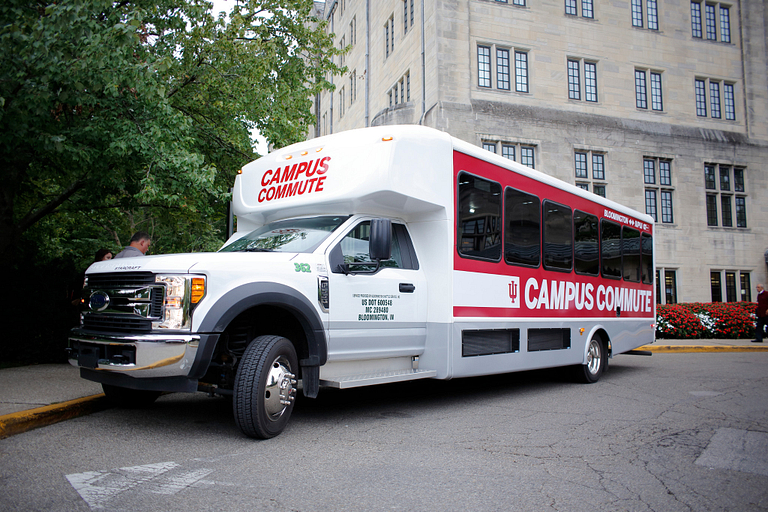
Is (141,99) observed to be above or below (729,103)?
below

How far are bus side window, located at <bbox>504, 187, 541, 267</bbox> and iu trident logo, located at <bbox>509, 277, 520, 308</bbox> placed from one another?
23 centimetres

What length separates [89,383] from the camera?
24.0 ft

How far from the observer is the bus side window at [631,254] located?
1073 centimetres

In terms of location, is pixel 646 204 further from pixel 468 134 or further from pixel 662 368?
pixel 662 368

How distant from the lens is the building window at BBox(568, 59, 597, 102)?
80.3 ft

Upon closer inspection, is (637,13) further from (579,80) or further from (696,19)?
(579,80)

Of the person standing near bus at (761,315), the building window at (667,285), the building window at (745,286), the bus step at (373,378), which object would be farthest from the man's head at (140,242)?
the building window at (745,286)

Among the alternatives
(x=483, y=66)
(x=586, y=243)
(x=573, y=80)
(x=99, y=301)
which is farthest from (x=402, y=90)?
(x=99, y=301)

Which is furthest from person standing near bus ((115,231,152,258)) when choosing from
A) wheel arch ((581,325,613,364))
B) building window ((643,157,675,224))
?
building window ((643,157,675,224))

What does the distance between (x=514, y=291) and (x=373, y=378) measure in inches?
102

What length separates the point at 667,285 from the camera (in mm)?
24953

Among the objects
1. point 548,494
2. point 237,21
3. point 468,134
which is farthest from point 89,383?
point 468,134

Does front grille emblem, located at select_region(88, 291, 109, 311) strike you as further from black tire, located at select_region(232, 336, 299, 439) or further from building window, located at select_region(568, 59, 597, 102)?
building window, located at select_region(568, 59, 597, 102)

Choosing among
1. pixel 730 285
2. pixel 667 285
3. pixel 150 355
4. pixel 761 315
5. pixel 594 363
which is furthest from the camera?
pixel 730 285
